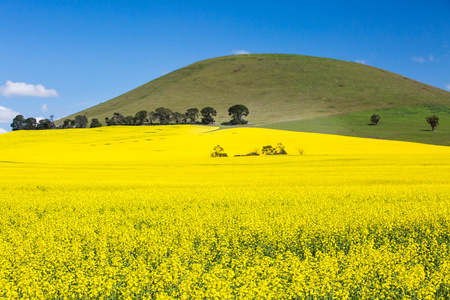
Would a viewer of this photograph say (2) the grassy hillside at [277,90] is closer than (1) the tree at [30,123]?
No

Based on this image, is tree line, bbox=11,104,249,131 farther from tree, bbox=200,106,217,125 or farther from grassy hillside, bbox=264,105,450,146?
grassy hillside, bbox=264,105,450,146

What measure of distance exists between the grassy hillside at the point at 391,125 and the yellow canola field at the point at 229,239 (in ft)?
138

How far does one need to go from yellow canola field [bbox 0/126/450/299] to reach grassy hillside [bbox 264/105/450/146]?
4208cm

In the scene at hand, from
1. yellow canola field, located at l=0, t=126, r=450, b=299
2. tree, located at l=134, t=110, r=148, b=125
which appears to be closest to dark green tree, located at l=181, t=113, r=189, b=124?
tree, located at l=134, t=110, r=148, b=125

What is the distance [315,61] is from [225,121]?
71.2 m

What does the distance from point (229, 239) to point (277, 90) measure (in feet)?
384

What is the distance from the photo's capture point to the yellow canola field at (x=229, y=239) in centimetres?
580

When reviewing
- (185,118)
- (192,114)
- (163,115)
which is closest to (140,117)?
(163,115)

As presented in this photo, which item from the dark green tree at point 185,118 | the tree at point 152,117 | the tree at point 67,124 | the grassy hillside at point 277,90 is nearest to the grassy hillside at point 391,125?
the grassy hillside at point 277,90

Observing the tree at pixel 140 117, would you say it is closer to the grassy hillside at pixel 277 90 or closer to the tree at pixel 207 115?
the tree at pixel 207 115

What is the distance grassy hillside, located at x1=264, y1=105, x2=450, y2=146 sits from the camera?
62625 millimetres

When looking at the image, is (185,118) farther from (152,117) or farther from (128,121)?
(128,121)

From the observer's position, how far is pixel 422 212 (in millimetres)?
11164

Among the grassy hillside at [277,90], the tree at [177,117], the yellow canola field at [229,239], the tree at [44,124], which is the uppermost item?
the grassy hillside at [277,90]
